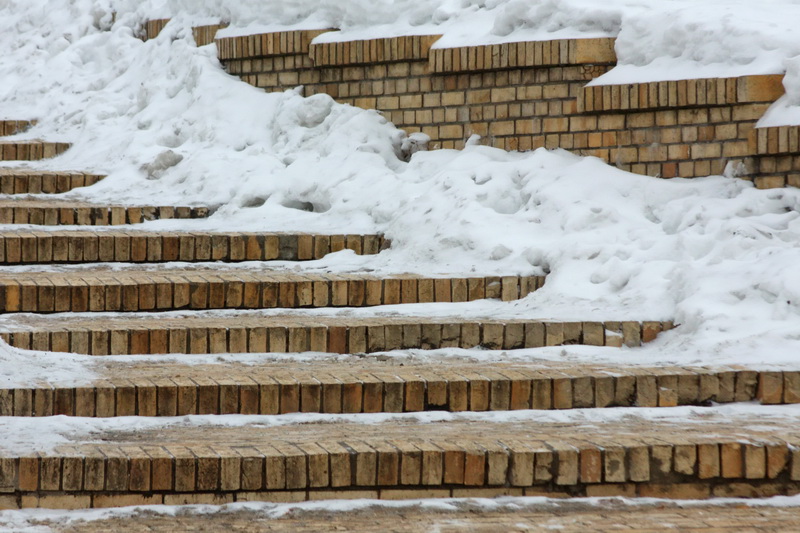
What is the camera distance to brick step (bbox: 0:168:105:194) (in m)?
6.63

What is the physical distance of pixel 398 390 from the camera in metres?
3.88

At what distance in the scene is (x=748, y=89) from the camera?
5488 millimetres

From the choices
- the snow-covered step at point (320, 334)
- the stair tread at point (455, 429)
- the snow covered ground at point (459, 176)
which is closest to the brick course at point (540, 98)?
the snow covered ground at point (459, 176)

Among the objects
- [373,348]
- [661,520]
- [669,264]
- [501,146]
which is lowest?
[661,520]

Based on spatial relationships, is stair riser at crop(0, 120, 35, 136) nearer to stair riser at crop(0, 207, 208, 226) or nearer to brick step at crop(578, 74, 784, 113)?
stair riser at crop(0, 207, 208, 226)

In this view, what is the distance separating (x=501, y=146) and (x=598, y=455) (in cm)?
338

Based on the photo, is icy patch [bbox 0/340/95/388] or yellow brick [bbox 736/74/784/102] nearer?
icy patch [bbox 0/340/95/388]

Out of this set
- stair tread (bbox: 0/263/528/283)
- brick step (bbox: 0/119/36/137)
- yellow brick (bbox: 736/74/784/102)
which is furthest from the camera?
brick step (bbox: 0/119/36/137)

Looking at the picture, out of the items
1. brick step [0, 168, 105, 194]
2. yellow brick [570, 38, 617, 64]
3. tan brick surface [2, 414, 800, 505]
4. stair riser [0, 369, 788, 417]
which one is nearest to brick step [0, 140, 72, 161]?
brick step [0, 168, 105, 194]

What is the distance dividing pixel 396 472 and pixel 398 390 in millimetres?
717

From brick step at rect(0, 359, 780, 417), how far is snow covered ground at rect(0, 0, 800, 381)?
0.26 m

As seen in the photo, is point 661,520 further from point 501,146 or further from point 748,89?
point 501,146

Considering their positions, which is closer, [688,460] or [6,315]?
[688,460]

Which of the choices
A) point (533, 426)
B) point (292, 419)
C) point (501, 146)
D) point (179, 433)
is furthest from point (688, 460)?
point (501, 146)
